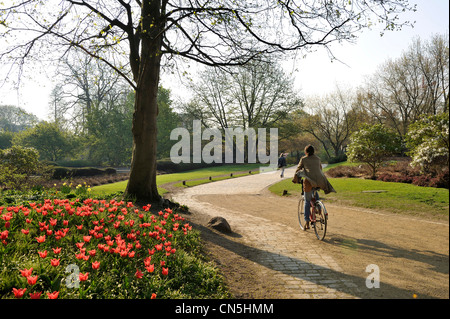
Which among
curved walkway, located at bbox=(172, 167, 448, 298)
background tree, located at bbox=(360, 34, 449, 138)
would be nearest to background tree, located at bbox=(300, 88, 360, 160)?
background tree, located at bbox=(360, 34, 449, 138)

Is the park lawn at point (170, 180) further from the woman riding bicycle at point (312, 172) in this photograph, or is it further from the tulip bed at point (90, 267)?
the woman riding bicycle at point (312, 172)

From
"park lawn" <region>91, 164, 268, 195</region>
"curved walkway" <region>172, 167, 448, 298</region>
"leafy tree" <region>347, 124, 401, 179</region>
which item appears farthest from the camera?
"leafy tree" <region>347, 124, 401, 179</region>

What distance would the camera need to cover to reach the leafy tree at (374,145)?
16.4m

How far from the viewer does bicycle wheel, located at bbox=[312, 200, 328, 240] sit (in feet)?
17.1

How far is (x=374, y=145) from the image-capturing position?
16.6 m

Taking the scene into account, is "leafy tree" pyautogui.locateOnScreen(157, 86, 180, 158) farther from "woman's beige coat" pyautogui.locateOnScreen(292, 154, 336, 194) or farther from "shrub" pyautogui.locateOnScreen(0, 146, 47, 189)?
"woman's beige coat" pyautogui.locateOnScreen(292, 154, 336, 194)

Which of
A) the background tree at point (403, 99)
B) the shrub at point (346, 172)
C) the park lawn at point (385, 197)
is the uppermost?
the background tree at point (403, 99)

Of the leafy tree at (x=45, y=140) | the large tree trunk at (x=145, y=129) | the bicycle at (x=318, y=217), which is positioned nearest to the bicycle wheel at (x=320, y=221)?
the bicycle at (x=318, y=217)

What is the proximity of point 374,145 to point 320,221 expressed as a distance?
1350 cm

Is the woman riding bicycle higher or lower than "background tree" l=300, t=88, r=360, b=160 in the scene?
lower

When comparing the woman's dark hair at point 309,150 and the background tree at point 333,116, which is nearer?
the woman's dark hair at point 309,150

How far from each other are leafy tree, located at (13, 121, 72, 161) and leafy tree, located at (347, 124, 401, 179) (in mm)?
27122

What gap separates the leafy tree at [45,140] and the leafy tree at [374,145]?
27122 mm

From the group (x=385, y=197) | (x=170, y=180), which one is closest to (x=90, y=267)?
(x=385, y=197)
